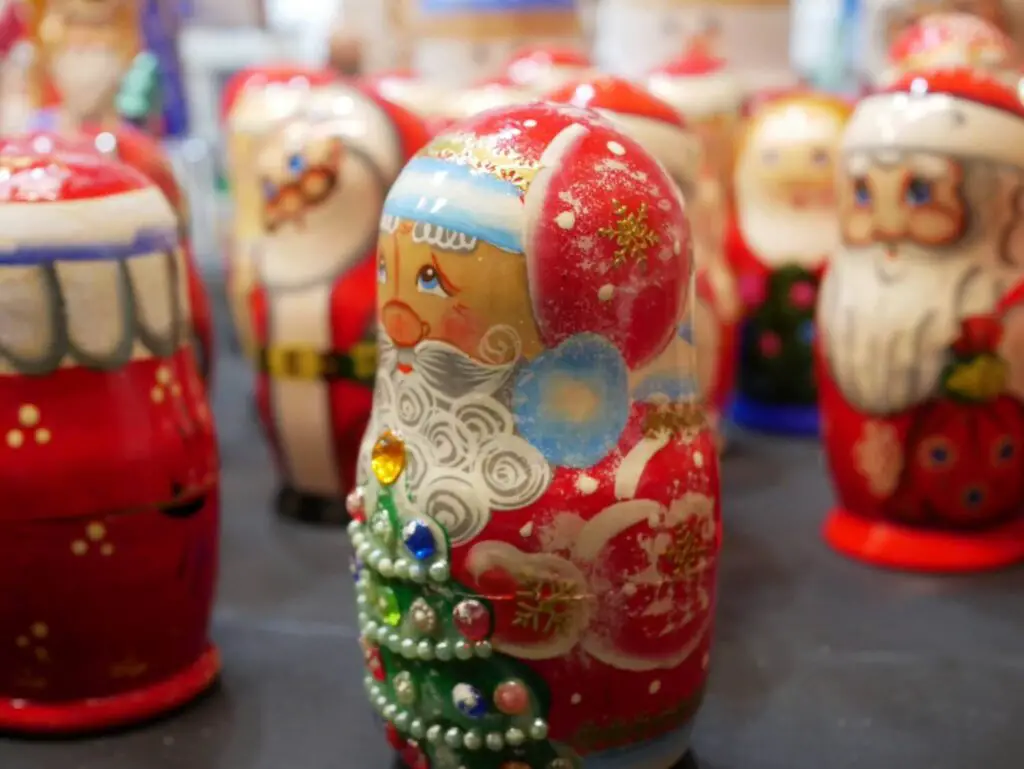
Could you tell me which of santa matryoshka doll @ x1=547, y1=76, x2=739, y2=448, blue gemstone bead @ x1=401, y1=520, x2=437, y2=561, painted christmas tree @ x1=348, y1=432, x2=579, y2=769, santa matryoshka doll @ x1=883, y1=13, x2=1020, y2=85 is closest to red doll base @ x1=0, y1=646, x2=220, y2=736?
painted christmas tree @ x1=348, y1=432, x2=579, y2=769

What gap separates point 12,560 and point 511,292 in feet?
2.00

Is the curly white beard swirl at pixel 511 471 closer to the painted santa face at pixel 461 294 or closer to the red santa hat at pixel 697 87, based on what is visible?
the painted santa face at pixel 461 294

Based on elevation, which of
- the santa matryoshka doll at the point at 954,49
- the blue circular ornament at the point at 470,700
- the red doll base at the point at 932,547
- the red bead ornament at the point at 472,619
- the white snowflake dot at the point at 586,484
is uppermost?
the santa matryoshka doll at the point at 954,49

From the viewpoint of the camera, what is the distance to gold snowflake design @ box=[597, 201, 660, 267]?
1.07 metres

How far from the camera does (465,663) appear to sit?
43.5 inches

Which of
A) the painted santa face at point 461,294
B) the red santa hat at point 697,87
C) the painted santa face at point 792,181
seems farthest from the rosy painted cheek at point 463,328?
the painted santa face at point 792,181

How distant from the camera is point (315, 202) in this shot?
1.89 m

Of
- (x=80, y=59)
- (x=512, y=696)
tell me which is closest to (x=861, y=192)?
(x=512, y=696)

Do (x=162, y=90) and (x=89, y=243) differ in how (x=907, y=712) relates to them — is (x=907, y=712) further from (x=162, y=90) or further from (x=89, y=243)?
(x=162, y=90)

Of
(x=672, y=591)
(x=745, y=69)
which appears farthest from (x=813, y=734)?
(x=745, y=69)

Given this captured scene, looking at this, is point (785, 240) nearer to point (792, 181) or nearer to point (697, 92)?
point (792, 181)

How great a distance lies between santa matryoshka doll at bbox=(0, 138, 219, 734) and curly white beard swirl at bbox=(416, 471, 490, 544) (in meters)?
0.39

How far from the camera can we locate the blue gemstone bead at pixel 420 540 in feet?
3.58

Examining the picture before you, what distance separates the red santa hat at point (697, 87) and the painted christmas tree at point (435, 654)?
1.31 meters
